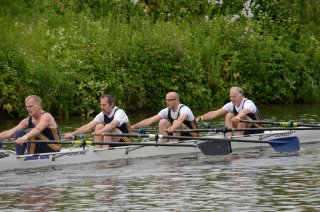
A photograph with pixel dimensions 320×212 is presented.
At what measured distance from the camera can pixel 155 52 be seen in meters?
43.6

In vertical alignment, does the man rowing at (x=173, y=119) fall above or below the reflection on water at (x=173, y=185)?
above

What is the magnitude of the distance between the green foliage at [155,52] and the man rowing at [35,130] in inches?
505

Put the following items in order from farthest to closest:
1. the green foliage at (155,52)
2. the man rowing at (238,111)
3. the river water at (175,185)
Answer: the green foliage at (155,52)
the man rowing at (238,111)
the river water at (175,185)

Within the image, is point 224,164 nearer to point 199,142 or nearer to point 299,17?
point 199,142

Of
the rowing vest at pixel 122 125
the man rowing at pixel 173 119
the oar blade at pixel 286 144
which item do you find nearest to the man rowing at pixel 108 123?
the rowing vest at pixel 122 125

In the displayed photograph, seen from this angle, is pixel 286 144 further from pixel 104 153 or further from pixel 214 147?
pixel 104 153

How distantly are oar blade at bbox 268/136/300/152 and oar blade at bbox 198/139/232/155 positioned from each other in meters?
1.55

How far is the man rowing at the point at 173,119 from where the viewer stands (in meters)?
28.1

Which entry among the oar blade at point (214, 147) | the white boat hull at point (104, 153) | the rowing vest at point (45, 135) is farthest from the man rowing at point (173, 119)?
the rowing vest at point (45, 135)

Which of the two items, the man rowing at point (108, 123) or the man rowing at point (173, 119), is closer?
the man rowing at point (108, 123)

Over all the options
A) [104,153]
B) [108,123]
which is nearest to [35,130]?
[104,153]

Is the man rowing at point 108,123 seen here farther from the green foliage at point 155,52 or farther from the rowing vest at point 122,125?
the green foliage at point 155,52

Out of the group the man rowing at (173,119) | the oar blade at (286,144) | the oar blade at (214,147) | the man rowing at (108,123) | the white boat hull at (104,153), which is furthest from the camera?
the oar blade at (286,144)

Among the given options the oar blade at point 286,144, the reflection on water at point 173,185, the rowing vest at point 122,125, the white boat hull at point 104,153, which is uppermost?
the rowing vest at point 122,125
